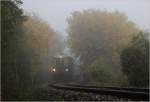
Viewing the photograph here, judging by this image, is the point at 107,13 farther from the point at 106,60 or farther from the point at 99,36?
the point at 106,60

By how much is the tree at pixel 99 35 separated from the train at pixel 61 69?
2.02 meters

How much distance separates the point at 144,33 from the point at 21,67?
35.1ft

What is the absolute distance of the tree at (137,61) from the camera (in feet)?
69.2

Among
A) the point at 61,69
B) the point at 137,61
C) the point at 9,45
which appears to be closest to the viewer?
the point at 9,45

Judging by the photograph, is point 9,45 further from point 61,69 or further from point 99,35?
point 99,35

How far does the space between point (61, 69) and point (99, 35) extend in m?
5.42

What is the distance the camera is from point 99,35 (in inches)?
1332

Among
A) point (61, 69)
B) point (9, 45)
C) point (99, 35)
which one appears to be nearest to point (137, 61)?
point (9, 45)

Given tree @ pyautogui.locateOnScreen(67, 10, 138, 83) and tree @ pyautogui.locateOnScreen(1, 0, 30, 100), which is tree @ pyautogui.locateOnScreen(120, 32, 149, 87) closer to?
tree @ pyautogui.locateOnScreen(67, 10, 138, 83)

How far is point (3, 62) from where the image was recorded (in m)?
12.8

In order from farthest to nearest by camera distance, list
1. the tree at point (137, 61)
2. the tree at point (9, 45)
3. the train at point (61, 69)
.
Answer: the train at point (61, 69)
the tree at point (137, 61)
the tree at point (9, 45)

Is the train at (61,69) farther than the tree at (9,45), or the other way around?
the train at (61,69)

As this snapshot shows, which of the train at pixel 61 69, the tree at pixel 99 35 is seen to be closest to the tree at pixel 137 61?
the tree at pixel 99 35

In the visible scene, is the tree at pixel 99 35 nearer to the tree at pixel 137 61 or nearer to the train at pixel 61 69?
the train at pixel 61 69
